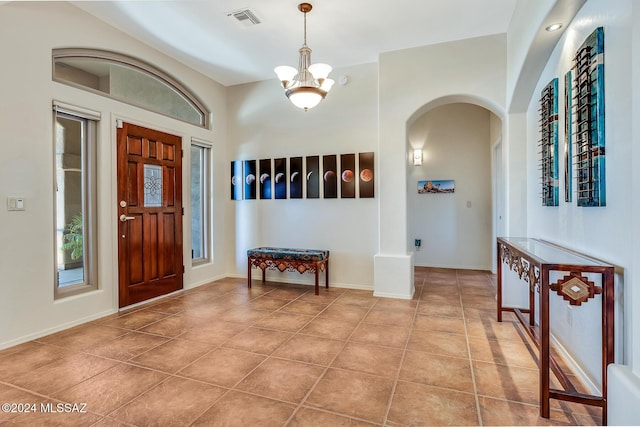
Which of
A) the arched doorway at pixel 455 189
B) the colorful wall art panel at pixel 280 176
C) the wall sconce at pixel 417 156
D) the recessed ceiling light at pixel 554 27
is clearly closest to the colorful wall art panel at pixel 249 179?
the colorful wall art panel at pixel 280 176

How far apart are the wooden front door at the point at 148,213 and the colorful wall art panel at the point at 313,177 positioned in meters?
1.83

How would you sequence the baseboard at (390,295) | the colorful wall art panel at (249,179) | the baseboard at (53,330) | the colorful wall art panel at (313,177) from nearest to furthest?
the baseboard at (53,330) < the baseboard at (390,295) < the colorful wall art panel at (313,177) < the colorful wall art panel at (249,179)

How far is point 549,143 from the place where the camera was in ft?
8.88

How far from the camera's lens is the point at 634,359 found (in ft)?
4.78

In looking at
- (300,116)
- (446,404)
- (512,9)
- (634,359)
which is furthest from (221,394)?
(512,9)

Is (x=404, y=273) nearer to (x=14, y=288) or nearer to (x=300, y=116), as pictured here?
(x=300, y=116)

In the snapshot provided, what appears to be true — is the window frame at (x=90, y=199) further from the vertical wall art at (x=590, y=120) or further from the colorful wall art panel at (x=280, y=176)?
the vertical wall art at (x=590, y=120)

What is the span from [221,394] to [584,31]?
10.9 ft

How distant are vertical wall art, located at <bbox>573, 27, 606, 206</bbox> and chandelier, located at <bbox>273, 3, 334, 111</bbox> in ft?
6.50

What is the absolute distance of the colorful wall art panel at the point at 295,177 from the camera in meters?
4.96

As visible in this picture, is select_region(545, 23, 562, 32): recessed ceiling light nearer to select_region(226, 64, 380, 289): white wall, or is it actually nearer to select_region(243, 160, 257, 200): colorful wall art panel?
select_region(226, 64, 380, 289): white wall

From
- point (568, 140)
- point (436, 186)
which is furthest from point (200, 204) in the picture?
point (568, 140)

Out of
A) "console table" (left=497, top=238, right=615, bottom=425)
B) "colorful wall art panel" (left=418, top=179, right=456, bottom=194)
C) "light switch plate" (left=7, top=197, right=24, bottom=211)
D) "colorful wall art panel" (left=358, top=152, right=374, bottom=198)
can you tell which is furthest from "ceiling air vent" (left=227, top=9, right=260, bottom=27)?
"colorful wall art panel" (left=418, top=179, right=456, bottom=194)

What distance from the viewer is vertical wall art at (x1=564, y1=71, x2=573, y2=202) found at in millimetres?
2271
